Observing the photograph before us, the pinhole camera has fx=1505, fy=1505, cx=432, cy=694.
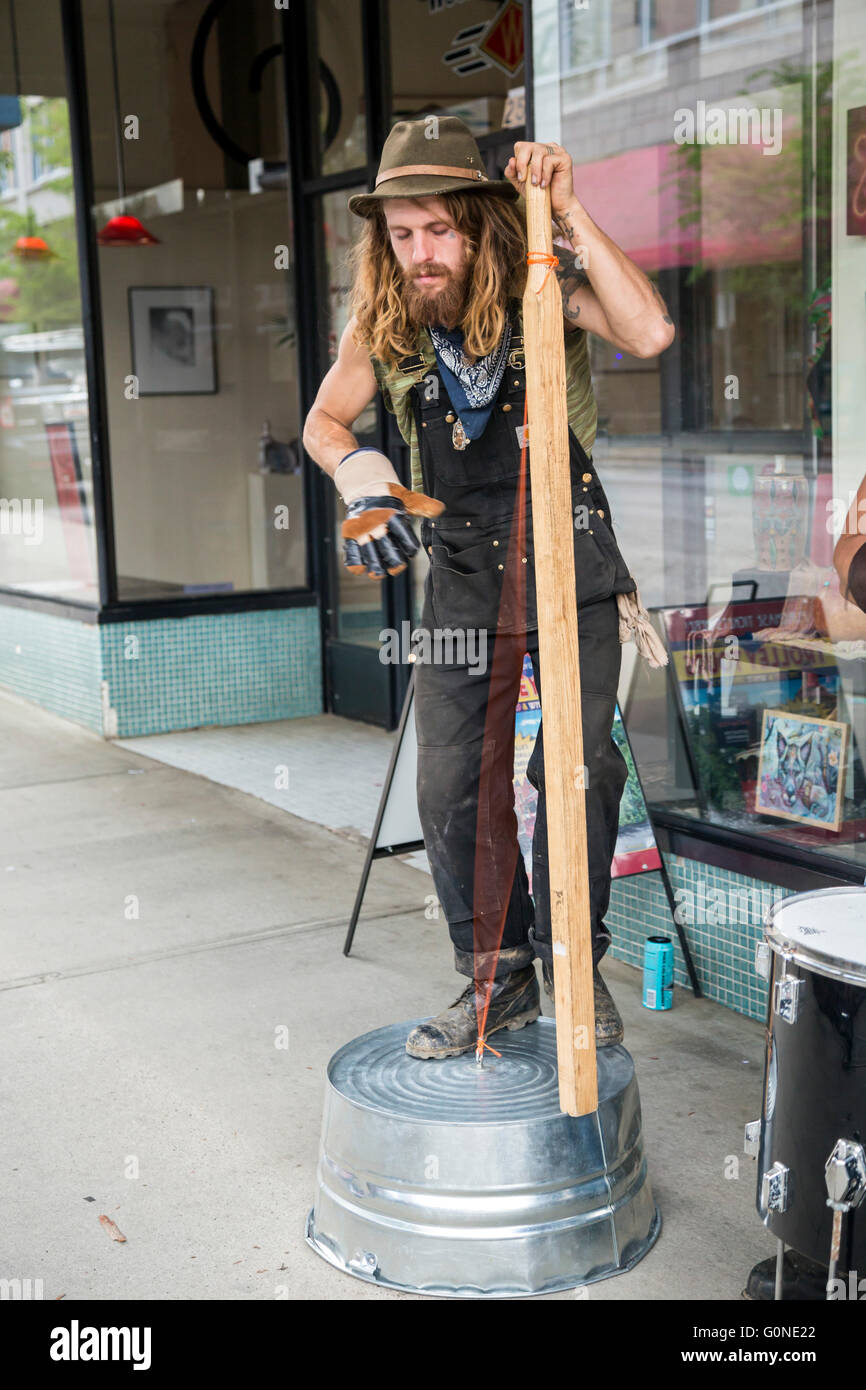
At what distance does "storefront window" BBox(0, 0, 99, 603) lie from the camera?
7.39m

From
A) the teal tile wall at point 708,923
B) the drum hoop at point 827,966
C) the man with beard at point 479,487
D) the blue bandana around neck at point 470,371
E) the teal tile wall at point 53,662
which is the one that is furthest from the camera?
the teal tile wall at point 53,662

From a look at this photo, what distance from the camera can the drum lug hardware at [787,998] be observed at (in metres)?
2.28

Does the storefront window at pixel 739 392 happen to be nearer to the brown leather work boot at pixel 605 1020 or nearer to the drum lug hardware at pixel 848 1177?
the brown leather work boot at pixel 605 1020

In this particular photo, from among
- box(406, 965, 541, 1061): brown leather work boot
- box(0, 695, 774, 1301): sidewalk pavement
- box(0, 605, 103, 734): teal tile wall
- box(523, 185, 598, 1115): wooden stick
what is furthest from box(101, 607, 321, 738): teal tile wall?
box(523, 185, 598, 1115): wooden stick

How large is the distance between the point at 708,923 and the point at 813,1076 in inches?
69.4

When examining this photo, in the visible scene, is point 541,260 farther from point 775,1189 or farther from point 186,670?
point 186,670

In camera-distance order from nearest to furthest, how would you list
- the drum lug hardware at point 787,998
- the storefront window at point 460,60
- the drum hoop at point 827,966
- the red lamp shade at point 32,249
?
1. the drum hoop at point 827,966
2. the drum lug hardware at point 787,998
3. the storefront window at point 460,60
4. the red lamp shade at point 32,249

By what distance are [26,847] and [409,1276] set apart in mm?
3311

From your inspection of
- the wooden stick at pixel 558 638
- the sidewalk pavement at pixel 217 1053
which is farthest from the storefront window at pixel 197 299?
the wooden stick at pixel 558 638

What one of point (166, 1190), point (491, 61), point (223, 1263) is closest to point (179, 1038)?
point (166, 1190)

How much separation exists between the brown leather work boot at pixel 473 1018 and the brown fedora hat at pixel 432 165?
5.07 ft

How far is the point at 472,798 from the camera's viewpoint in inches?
121

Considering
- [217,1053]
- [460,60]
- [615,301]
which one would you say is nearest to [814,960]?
[615,301]
